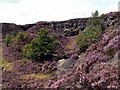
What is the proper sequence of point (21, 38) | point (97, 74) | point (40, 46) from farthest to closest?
point (21, 38)
point (40, 46)
point (97, 74)

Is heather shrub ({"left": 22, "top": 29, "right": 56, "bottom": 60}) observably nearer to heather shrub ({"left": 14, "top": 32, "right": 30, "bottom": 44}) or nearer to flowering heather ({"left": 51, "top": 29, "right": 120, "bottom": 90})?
flowering heather ({"left": 51, "top": 29, "right": 120, "bottom": 90})

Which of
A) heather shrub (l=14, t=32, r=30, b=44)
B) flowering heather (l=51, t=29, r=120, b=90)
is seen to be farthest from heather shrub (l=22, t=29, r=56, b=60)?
heather shrub (l=14, t=32, r=30, b=44)

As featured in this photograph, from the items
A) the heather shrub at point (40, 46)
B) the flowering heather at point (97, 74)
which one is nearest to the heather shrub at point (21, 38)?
the heather shrub at point (40, 46)

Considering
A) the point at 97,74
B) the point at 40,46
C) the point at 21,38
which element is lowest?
the point at 97,74

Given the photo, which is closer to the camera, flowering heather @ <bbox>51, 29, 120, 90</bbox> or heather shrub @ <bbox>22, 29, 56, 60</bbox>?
flowering heather @ <bbox>51, 29, 120, 90</bbox>

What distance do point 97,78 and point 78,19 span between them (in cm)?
7618

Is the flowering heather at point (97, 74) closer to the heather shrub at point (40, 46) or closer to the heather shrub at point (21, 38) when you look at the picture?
the heather shrub at point (40, 46)

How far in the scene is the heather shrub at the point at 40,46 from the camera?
5434 centimetres

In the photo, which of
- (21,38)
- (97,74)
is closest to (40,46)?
(21,38)

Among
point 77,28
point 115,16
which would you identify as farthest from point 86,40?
point 77,28

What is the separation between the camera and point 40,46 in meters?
54.2

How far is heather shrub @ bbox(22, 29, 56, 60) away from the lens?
54344mm

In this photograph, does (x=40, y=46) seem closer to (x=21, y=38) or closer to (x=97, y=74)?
(x=21, y=38)

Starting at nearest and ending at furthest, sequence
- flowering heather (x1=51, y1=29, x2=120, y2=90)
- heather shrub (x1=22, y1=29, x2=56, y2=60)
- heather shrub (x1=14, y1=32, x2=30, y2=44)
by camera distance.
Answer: flowering heather (x1=51, y1=29, x2=120, y2=90), heather shrub (x1=22, y1=29, x2=56, y2=60), heather shrub (x1=14, y1=32, x2=30, y2=44)
